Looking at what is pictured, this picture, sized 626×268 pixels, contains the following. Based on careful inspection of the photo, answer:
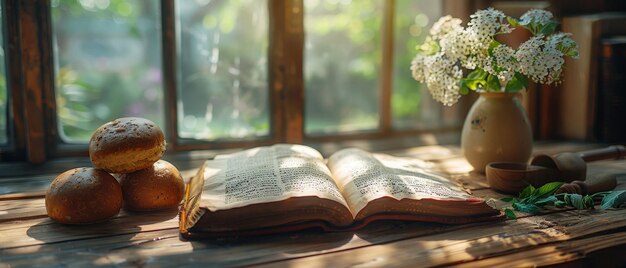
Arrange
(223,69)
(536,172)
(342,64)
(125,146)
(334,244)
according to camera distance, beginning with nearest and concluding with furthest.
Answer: (334,244) → (125,146) → (536,172) → (223,69) → (342,64)

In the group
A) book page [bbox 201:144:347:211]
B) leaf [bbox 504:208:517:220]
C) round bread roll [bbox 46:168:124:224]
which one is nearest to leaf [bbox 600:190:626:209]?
leaf [bbox 504:208:517:220]

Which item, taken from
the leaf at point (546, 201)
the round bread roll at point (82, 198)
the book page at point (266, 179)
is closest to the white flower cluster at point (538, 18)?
the leaf at point (546, 201)

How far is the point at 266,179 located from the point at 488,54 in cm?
75

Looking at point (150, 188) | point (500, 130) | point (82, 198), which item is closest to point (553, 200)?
point (500, 130)

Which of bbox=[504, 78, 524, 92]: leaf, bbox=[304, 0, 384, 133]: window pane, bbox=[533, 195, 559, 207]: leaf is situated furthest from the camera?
bbox=[304, 0, 384, 133]: window pane

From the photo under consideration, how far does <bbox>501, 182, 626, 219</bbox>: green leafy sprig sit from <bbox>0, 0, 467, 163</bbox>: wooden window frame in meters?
1.02

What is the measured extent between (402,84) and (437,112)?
21 centimetres

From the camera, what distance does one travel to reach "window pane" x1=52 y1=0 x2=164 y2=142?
84.9 inches

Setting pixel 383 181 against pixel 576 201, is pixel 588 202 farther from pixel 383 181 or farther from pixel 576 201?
pixel 383 181

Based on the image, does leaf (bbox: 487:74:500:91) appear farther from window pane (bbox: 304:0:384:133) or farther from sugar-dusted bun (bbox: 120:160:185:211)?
sugar-dusted bun (bbox: 120:160:185:211)

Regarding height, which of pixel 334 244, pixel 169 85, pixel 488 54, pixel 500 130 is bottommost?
pixel 334 244

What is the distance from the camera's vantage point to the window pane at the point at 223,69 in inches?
87.6

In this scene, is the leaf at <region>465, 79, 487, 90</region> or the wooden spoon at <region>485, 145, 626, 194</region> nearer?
the wooden spoon at <region>485, 145, 626, 194</region>

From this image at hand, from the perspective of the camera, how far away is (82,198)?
132 cm
